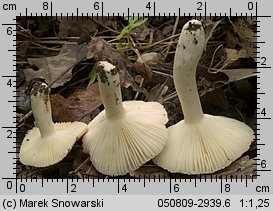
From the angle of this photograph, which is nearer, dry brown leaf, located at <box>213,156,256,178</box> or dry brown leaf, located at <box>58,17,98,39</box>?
dry brown leaf, located at <box>213,156,256,178</box>

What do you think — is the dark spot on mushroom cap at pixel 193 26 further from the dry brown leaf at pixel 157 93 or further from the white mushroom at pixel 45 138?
the white mushroom at pixel 45 138

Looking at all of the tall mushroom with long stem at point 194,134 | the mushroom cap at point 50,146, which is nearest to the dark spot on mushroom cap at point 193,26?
the tall mushroom with long stem at point 194,134

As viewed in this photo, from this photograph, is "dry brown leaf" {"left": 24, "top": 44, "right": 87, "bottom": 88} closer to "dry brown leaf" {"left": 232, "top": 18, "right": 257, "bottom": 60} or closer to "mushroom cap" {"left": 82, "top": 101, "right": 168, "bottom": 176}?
"mushroom cap" {"left": 82, "top": 101, "right": 168, "bottom": 176}

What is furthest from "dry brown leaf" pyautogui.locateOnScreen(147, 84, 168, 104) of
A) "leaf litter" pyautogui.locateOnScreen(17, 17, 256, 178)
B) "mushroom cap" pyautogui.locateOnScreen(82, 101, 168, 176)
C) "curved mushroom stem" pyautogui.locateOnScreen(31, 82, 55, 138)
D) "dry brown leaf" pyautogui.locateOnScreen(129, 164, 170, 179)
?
"curved mushroom stem" pyautogui.locateOnScreen(31, 82, 55, 138)

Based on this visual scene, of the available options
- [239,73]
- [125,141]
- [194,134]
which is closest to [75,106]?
[125,141]

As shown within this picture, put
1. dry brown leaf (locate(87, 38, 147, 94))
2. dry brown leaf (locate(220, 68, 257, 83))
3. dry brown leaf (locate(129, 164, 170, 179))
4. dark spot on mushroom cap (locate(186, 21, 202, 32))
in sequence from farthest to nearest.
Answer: dry brown leaf (locate(87, 38, 147, 94)) < dry brown leaf (locate(220, 68, 257, 83)) < dry brown leaf (locate(129, 164, 170, 179)) < dark spot on mushroom cap (locate(186, 21, 202, 32))

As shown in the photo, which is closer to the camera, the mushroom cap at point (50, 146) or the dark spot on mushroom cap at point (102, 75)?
the dark spot on mushroom cap at point (102, 75)

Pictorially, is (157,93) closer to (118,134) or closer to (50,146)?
(118,134)
